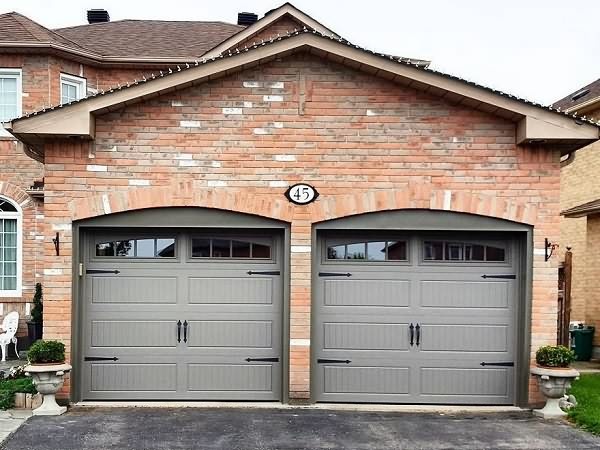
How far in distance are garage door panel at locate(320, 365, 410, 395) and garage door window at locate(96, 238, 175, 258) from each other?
2756 mm

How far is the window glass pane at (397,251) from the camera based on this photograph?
845 cm

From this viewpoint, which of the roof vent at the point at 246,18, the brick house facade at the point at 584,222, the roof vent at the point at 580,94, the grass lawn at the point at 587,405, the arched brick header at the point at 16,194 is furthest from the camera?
the roof vent at the point at 246,18

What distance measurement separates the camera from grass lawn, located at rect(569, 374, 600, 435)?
24.0ft

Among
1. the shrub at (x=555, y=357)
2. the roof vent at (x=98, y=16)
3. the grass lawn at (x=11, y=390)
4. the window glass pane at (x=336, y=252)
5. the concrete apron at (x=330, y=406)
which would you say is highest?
the roof vent at (x=98, y=16)

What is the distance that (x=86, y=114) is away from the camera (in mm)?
7734

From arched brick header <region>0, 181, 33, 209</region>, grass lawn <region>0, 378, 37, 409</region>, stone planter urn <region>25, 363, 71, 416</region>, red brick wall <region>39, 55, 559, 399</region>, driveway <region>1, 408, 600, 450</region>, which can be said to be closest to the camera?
driveway <region>1, 408, 600, 450</region>

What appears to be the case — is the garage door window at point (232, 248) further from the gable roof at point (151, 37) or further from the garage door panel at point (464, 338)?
the gable roof at point (151, 37)

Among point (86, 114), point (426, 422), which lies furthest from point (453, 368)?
point (86, 114)

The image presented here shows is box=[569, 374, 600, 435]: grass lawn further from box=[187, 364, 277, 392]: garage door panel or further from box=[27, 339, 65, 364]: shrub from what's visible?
box=[27, 339, 65, 364]: shrub

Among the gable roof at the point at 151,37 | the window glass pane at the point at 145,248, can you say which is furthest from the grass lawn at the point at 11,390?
the gable roof at the point at 151,37

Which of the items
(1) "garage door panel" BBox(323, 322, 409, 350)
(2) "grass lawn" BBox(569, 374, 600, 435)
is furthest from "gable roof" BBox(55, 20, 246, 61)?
(2) "grass lawn" BBox(569, 374, 600, 435)

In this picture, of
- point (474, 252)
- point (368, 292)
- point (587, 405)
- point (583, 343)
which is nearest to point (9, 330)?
point (368, 292)

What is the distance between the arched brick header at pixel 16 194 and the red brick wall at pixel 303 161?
5.33 m

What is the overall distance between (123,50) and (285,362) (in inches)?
366
